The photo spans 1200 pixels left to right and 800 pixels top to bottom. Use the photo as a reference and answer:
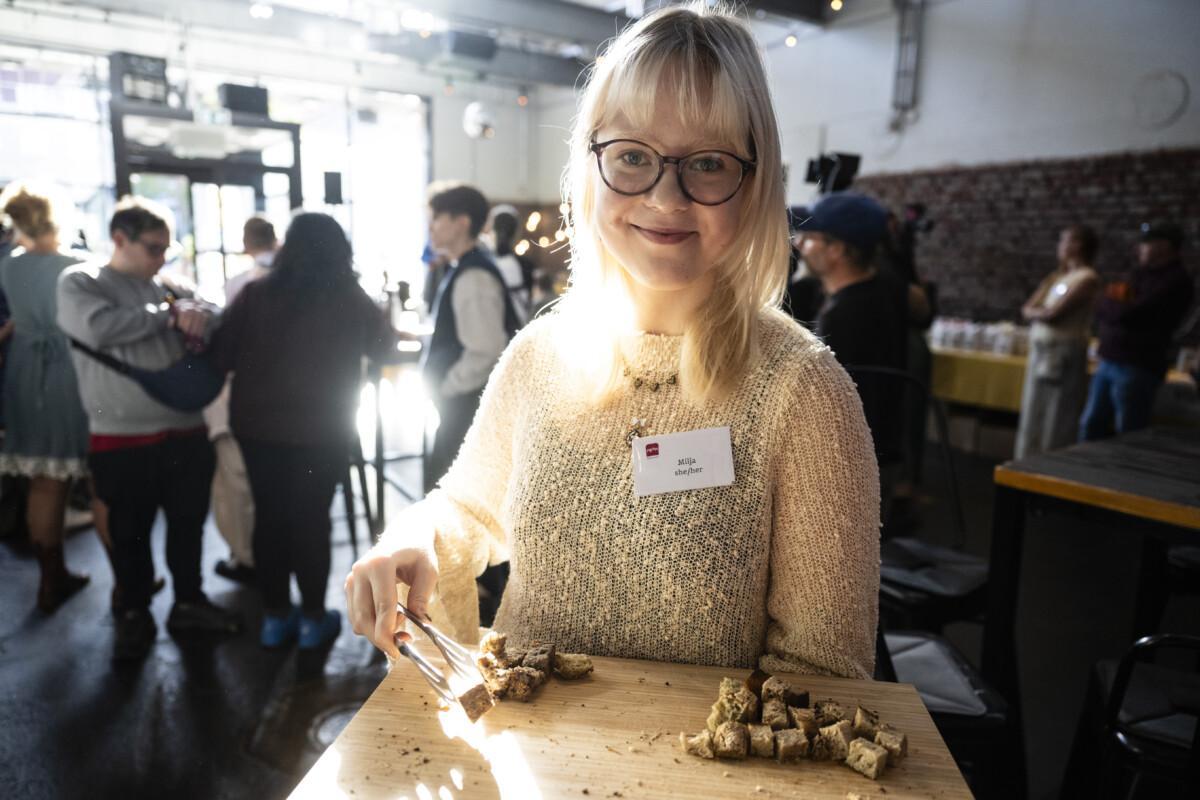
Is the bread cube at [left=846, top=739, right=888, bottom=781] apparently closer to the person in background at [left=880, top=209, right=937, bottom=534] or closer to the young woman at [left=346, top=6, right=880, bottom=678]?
the young woman at [left=346, top=6, right=880, bottom=678]

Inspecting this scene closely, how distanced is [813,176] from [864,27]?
5.08 meters

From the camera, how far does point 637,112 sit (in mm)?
973

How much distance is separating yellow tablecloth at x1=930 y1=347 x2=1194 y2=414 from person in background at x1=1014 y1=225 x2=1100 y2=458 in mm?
309

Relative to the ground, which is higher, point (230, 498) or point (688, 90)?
point (688, 90)

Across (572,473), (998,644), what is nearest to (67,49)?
(572,473)

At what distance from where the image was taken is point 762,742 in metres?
0.73

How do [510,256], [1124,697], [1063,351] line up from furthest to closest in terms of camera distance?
1. [510,256]
2. [1063,351]
3. [1124,697]

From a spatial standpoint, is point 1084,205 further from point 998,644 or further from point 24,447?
point 24,447

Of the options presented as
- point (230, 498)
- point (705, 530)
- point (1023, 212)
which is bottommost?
point (230, 498)

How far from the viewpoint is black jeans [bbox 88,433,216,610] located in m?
2.11

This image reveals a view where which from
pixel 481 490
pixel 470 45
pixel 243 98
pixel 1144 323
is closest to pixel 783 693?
pixel 481 490

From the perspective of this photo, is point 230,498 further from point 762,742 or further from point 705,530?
point 762,742

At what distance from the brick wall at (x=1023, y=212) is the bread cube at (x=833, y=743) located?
20.6 feet

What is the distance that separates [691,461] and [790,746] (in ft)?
1.23
